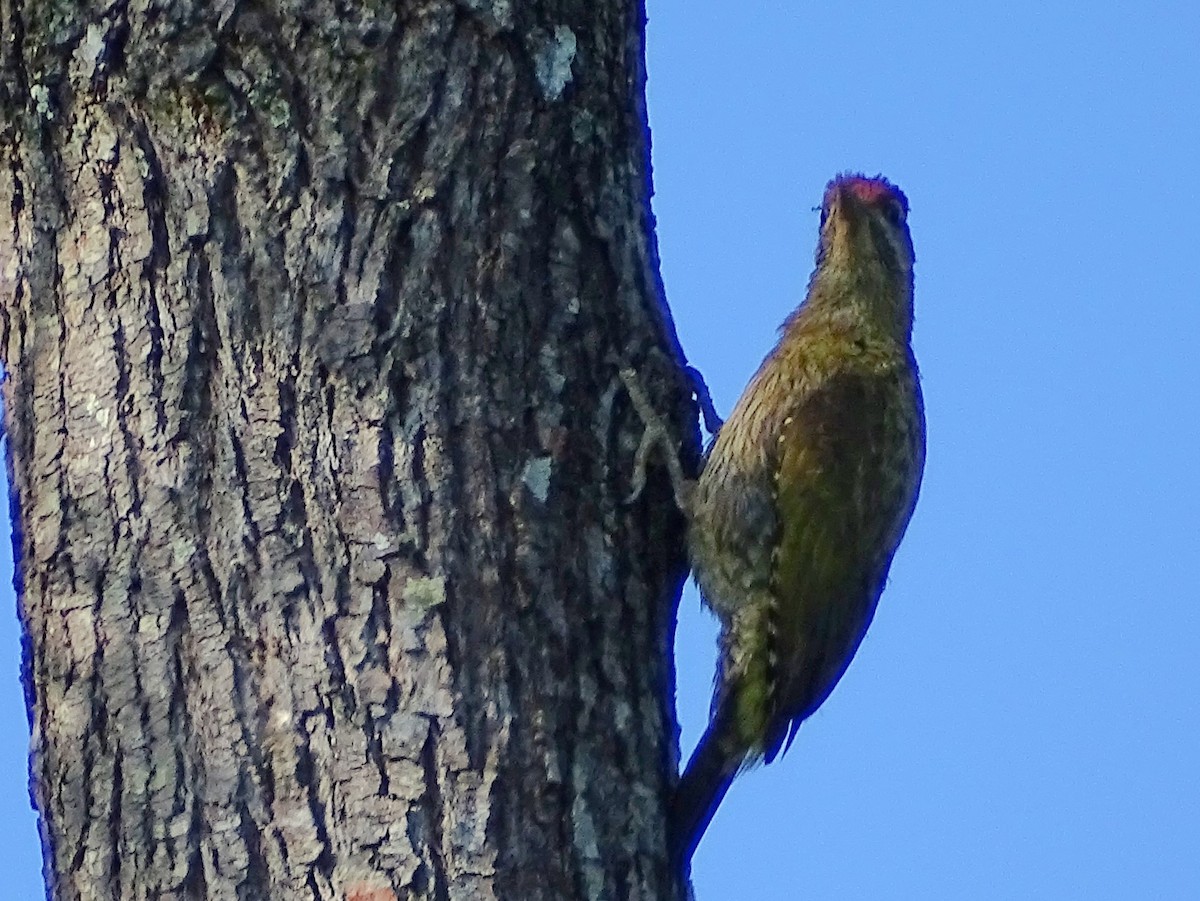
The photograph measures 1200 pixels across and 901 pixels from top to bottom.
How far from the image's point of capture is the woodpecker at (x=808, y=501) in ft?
11.3

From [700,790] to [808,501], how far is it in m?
1.00

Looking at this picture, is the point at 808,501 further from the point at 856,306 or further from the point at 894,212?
the point at 894,212

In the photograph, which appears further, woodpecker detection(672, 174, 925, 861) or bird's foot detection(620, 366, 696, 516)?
woodpecker detection(672, 174, 925, 861)

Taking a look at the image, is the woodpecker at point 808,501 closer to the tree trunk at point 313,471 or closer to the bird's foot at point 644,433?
the bird's foot at point 644,433

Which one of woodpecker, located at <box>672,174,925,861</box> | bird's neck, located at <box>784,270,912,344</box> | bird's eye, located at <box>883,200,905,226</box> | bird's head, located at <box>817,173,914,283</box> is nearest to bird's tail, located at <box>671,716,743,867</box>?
woodpecker, located at <box>672,174,925,861</box>

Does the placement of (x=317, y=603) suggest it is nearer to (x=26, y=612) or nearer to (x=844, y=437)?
(x=26, y=612)

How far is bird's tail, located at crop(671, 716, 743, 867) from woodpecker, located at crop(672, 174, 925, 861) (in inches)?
0.6

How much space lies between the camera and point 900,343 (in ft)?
13.5

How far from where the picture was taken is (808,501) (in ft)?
12.0

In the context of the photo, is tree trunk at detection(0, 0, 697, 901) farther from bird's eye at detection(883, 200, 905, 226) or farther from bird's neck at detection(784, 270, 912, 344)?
bird's eye at detection(883, 200, 905, 226)

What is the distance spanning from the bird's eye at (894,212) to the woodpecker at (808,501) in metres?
0.02

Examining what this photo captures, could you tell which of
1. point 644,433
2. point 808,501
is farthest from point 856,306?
point 644,433

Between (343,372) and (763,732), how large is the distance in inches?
54.2

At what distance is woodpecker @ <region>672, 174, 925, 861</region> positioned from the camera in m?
3.45
